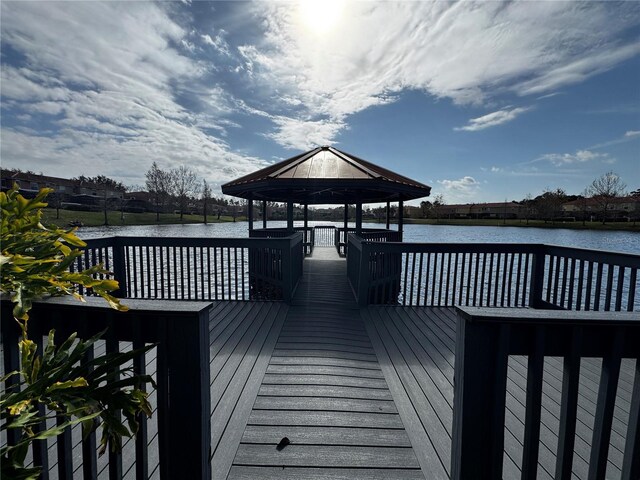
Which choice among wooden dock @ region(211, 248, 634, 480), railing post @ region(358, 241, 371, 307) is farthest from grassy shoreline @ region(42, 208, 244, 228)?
wooden dock @ region(211, 248, 634, 480)

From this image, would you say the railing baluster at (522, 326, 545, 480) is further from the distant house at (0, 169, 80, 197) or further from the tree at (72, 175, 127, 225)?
the tree at (72, 175, 127, 225)

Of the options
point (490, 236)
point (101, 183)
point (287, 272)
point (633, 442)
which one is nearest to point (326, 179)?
point (287, 272)

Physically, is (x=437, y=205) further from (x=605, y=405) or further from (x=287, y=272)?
(x=605, y=405)

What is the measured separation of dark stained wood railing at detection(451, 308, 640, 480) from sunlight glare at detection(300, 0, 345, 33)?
482 centimetres

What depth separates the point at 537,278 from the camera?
4.89 meters

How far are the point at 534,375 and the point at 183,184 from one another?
57.6 metres

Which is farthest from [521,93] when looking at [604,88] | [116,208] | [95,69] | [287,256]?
[116,208]

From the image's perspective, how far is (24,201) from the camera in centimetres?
132

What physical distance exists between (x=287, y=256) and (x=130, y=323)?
371cm

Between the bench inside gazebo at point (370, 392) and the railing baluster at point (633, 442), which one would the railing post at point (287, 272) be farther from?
the railing baluster at point (633, 442)

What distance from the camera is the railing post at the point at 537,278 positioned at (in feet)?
15.8

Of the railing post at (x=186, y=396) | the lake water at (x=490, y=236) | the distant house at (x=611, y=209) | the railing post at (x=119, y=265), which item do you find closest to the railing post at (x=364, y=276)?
the railing post at (x=186, y=396)

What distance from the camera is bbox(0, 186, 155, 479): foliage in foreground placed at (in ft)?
2.75

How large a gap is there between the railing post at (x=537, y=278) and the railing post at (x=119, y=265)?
7687 millimetres
